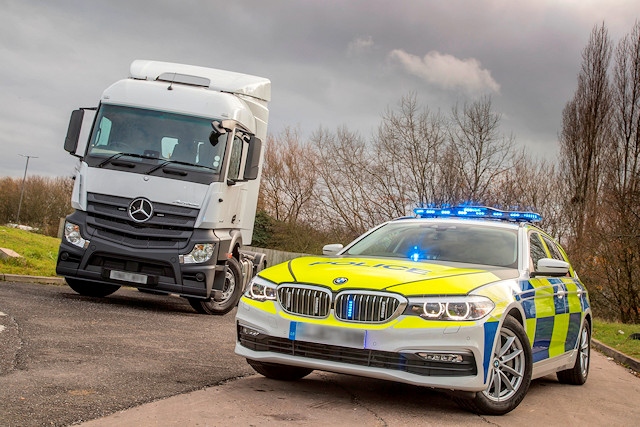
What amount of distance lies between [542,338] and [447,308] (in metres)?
1.77

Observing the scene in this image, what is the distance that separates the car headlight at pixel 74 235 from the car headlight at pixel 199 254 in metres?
1.51

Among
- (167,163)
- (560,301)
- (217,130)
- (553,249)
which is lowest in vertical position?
(560,301)

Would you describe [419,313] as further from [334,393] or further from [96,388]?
[96,388]

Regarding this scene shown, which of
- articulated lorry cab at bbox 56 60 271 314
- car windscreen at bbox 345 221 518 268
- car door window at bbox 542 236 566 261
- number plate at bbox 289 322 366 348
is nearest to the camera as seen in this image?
number plate at bbox 289 322 366 348

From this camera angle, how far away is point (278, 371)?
698 centimetres

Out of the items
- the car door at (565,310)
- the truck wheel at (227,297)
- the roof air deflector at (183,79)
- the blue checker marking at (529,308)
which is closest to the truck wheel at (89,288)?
the truck wheel at (227,297)

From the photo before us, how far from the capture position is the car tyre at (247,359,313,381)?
6.90 m

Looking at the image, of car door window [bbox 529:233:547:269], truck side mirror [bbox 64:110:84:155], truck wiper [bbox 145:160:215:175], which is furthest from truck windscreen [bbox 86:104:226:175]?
car door window [bbox 529:233:547:269]

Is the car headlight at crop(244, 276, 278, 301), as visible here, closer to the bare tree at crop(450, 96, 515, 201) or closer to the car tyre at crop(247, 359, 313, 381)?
the car tyre at crop(247, 359, 313, 381)

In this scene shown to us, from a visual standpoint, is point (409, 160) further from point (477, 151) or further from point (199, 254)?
point (199, 254)

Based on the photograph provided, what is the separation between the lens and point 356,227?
3747cm

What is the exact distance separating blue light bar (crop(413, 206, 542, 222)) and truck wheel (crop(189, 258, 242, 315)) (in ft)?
16.7

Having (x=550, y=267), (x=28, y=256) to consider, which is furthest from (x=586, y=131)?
(x=550, y=267)

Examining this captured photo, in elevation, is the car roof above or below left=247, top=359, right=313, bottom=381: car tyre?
above
